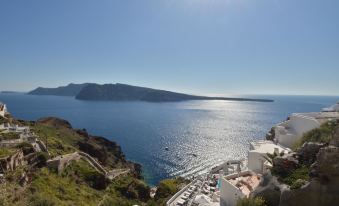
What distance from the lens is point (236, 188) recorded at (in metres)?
19.0

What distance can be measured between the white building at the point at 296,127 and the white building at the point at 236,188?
6187mm

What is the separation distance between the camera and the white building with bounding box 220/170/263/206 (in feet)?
62.0

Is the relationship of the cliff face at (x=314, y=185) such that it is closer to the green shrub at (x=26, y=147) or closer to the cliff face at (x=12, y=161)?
the cliff face at (x=12, y=161)

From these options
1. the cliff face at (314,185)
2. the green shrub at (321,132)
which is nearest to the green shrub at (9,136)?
the cliff face at (314,185)

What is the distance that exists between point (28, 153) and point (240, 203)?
22289 millimetres

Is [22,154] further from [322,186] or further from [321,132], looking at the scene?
[321,132]

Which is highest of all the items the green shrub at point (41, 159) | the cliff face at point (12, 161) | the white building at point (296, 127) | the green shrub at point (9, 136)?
the white building at point (296, 127)

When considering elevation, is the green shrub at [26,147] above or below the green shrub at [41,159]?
above

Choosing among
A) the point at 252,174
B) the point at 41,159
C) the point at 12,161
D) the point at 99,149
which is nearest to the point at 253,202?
the point at 252,174

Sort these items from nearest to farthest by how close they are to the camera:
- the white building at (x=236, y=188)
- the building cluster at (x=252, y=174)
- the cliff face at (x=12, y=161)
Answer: the white building at (x=236, y=188)
the building cluster at (x=252, y=174)
the cliff face at (x=12, y=161)

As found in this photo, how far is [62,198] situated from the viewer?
24328 mm

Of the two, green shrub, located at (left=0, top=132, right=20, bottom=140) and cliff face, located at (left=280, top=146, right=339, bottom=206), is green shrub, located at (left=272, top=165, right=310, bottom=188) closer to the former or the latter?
cliff face, located at (left=280, top=146, right=339, bottom=206)

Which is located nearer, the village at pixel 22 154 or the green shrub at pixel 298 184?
the green shrub at pixel 298 184

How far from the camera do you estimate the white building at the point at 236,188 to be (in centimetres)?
1889
